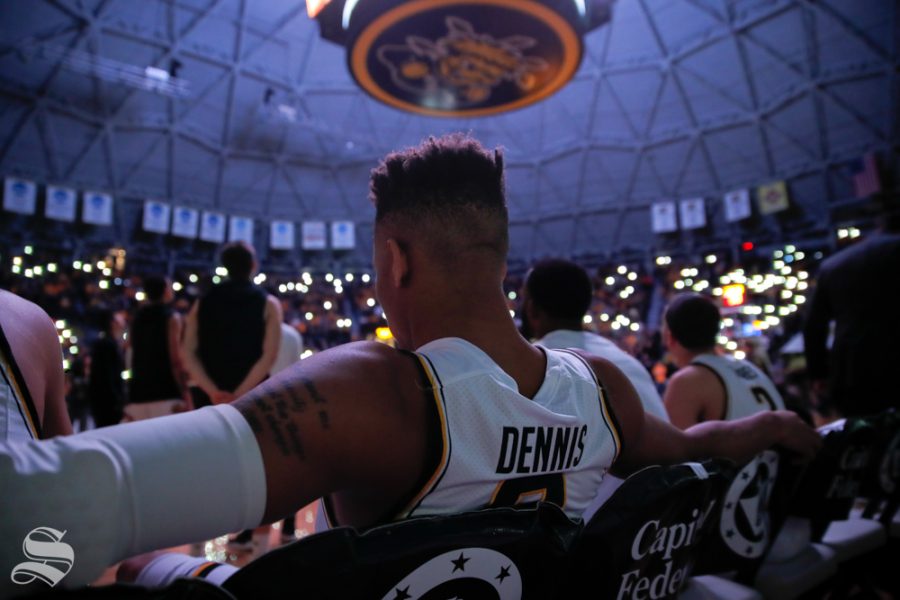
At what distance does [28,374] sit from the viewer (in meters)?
1.15

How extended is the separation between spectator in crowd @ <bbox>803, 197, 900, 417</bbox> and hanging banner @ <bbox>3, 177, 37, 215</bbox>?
2033 centimetres

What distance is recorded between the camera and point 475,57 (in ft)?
33.1

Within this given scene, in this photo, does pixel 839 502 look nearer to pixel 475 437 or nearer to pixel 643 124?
pixel 475 437

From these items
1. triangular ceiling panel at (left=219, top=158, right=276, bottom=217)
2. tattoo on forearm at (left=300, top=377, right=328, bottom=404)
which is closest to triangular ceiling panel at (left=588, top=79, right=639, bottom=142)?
triangular ceiling panel at (left=219, top=158, right=276, bottom=217)

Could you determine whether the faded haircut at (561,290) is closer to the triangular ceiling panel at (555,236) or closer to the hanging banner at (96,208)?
the hanging banner at (96,208)

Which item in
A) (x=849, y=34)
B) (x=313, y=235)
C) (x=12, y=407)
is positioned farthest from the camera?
(x=313, y=235)

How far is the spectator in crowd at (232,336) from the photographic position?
3.40m

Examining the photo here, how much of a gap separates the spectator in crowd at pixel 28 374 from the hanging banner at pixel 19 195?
1939cm

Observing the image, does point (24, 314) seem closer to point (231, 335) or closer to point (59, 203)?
point (231, 335)

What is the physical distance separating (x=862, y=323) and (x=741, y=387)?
1139 millimetres

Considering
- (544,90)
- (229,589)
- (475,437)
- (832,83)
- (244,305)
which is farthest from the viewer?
(832,83)

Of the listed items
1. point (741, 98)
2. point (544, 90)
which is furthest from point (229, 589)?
point (741, 98)

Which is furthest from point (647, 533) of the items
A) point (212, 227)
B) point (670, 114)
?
point (212, 227)

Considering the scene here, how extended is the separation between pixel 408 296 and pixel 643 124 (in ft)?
68.8
